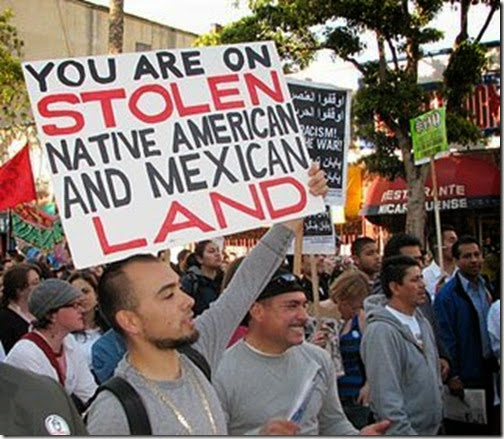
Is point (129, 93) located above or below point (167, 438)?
above

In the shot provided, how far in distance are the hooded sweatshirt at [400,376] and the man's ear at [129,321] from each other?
6.40 feet

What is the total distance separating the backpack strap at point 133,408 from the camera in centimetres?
250

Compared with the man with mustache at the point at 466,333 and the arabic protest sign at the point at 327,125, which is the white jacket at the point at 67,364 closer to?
the arabic protest sign at the point at 327,125

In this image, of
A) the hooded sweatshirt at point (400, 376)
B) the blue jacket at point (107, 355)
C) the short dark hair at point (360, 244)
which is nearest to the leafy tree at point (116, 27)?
the short dark hair at point (360, 244)

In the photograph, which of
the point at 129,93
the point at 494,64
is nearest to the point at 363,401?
the point at 129,93

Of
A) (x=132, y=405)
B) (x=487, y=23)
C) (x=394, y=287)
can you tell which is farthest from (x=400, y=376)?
(x=487, y=23)

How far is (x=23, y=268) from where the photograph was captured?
20.9ft

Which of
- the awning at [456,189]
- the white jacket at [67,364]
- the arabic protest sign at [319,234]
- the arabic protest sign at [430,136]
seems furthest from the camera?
the awning at [456,189]

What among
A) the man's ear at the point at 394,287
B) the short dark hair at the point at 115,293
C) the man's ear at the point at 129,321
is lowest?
the man's ear at the point at 394,287

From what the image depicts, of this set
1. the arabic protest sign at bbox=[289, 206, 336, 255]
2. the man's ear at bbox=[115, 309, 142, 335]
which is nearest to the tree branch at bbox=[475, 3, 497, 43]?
the arabic protest sign at bbox=[289, 206, 336, 255]

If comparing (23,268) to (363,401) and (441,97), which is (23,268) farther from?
(441,97)

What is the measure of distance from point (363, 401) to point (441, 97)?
41.1ft

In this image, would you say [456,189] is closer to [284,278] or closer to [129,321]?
[284,278]

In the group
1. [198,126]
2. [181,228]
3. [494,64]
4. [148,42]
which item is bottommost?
[181,228]
